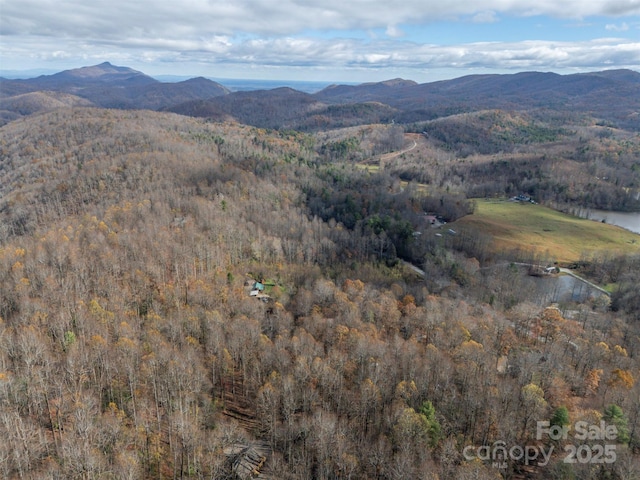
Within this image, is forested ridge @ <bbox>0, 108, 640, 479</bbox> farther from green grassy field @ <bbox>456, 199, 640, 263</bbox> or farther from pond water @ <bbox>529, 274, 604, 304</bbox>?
green grassy field @ <bbox>456, 199, 640, 263</bbox>

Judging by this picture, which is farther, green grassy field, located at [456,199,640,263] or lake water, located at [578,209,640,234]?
lake water, located at [578,209,640,234]

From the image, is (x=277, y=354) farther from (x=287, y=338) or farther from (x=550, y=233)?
(x=550, y=233)

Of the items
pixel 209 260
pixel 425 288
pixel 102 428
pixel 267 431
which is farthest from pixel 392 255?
pixel 102 428

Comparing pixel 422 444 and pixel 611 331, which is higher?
pixel 422 444

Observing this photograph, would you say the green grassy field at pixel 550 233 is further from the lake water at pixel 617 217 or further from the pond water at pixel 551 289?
the pond water at pixel 551 289

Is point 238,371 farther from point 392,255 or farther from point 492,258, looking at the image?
point 492,258

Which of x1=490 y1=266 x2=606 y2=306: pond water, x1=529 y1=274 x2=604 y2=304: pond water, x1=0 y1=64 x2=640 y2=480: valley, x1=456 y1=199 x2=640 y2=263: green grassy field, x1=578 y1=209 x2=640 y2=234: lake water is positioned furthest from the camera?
x1=578 y1=209 x2=640 y2=234: lake water

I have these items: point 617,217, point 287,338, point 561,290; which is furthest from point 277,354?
point 617,217

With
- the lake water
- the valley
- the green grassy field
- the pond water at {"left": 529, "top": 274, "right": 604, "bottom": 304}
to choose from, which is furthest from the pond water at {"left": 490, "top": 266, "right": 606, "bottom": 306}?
the lake water
